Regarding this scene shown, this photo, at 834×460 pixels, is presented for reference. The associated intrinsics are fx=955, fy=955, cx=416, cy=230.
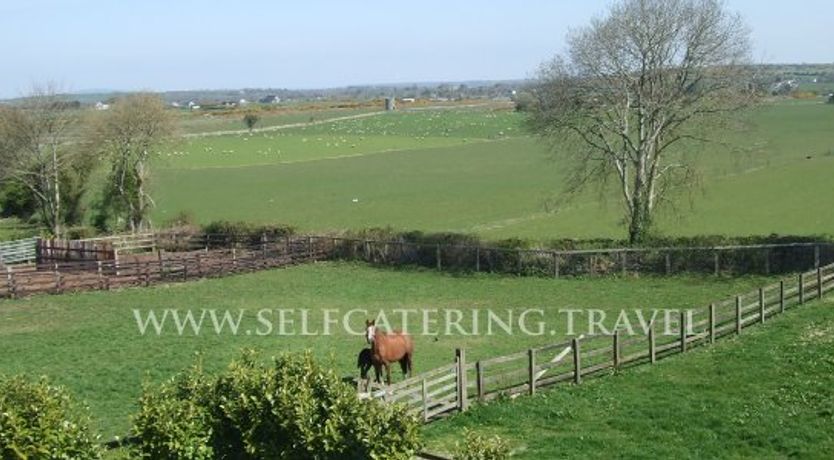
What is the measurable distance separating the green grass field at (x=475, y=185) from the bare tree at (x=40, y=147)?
609 cm

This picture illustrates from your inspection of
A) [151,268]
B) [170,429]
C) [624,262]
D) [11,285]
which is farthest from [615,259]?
[170,429]

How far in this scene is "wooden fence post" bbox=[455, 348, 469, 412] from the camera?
52.9 feet

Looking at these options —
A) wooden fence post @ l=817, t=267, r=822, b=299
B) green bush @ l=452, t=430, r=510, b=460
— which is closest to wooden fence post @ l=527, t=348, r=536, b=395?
green bush @ l=452, t=430, r=510, b=460

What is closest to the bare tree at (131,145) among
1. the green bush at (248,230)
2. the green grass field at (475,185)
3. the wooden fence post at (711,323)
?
the green grass field at (475,185)

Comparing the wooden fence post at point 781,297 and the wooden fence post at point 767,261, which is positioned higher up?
the wooden fence post at point 781,297

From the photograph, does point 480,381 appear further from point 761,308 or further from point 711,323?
point 761,308

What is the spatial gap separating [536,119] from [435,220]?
1403cm

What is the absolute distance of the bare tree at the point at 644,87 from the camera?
33.5 meters

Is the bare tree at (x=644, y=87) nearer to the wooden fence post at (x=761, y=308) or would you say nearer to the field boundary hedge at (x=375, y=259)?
the field boundary hedge at (x=375, y=259)

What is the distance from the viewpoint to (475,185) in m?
65.2

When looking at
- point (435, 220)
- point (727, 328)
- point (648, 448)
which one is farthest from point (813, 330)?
point (435, 220)

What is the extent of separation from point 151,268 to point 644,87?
18.7 m

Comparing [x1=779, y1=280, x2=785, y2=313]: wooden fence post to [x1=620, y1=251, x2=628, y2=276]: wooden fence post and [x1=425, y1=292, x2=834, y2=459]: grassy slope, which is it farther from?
[x1=620, y1=251, x2=628, y2=276]: wooden fence post

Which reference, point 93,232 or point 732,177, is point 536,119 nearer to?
point 93,232
